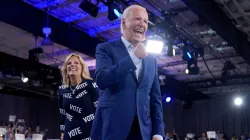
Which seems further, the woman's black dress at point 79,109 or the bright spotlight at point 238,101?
the bright spotlight at point 238,101

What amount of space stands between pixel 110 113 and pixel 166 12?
6590 millimetres

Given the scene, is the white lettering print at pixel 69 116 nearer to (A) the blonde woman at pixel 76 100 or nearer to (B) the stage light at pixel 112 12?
(A) the blonde woman at pixel 76 100

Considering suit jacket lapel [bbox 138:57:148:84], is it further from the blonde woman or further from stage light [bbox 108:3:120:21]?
stage light [bbox 108:3:120:21]

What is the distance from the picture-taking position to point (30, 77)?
10062 millimetres

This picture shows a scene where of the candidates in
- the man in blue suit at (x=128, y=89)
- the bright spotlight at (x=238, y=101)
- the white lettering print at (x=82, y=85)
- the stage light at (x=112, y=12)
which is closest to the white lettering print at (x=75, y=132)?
the white lettering print at (x=82, y=85)

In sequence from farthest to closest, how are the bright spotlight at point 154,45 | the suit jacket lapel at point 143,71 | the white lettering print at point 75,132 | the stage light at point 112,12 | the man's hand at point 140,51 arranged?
the bright spotlight at point 154,45 < the stage light at point 112,12 < the white lettering print at point 75,132 < the suit jacket lapel at point 143,71 < the man's hand at point 140,51

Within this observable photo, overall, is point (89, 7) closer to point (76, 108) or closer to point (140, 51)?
point (76, 108)

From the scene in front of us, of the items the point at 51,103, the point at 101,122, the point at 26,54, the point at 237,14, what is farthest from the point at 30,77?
the point at 101,122

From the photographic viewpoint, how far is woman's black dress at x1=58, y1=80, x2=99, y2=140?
230 cm

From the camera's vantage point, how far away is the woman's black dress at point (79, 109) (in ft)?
7.54

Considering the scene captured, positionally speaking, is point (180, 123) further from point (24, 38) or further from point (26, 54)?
point (24, 38)

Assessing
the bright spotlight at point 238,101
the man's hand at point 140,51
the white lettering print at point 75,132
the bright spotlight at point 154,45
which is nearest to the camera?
the man's hand at point 140,51

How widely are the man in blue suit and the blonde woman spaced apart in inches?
32.8

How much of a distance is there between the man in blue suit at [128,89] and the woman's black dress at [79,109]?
828mm
